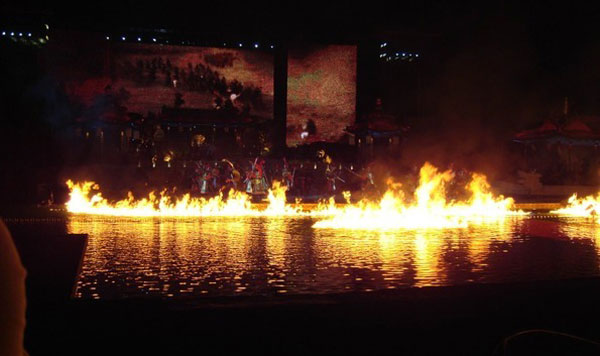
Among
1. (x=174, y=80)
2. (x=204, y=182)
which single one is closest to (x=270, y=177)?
(x=204, y=182)

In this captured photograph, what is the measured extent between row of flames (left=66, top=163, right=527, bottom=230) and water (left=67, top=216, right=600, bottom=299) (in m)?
1.22

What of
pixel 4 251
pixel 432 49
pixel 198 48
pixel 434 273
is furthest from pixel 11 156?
pixel 4 251

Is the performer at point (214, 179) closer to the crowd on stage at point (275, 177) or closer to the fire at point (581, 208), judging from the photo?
the crowd on stage at point (275, 177)

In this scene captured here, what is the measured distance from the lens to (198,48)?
86.7 ft

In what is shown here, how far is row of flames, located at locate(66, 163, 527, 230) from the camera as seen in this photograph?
44.3ft

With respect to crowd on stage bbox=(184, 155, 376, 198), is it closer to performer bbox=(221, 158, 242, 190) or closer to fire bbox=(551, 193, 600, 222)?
performer bbox=(221, 158, 242, 190)

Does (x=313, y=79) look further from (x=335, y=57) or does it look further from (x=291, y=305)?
(x=291, y=305)

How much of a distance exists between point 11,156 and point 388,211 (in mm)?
12247

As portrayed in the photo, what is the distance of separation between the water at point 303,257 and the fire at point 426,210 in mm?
969

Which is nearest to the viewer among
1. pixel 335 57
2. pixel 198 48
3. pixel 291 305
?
pixel 291 305

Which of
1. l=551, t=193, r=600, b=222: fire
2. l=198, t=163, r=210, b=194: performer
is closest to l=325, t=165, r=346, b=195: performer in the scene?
l=198, t=163, r=210, b=194: performer

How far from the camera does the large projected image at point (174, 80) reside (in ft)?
80.2

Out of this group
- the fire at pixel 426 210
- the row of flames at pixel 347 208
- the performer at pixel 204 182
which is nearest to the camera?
the fire at pixel 426 210

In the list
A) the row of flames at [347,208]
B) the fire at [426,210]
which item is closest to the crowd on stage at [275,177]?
the row of flames at [347,208]
